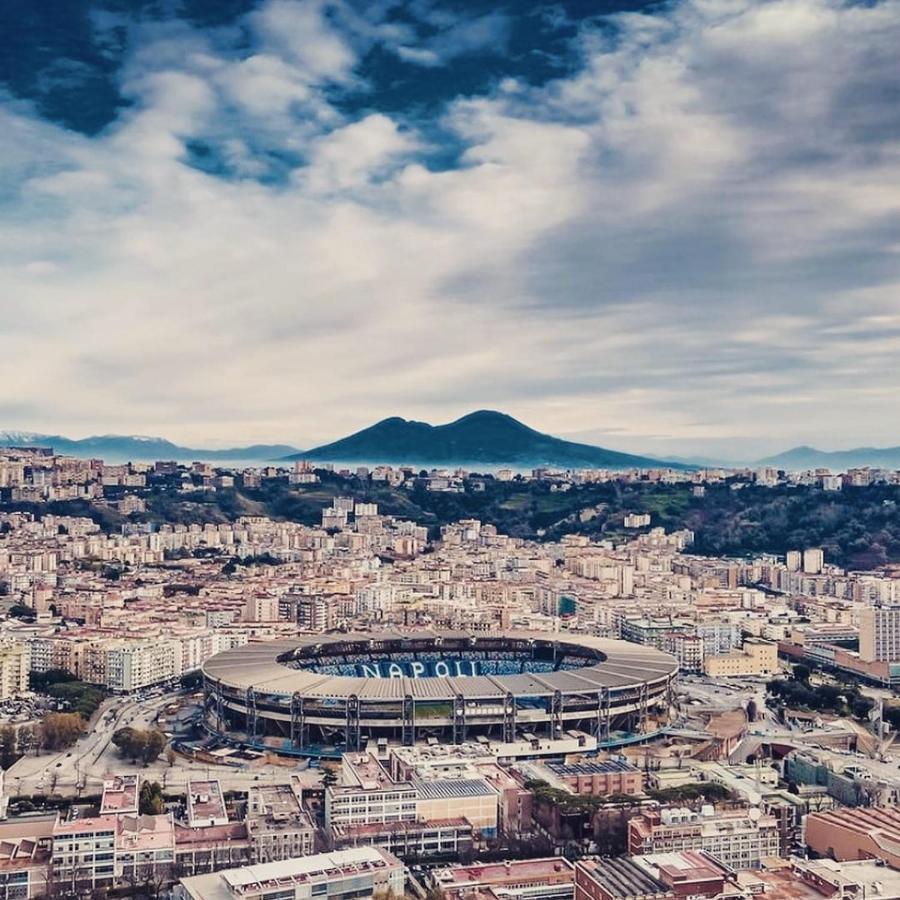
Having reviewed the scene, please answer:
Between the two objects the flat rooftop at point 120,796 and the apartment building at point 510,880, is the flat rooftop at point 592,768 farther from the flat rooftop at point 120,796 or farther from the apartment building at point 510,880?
the flat rooftop at point 120,796

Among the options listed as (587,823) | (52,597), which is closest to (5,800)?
(587,823)

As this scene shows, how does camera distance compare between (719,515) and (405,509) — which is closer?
(719,515)

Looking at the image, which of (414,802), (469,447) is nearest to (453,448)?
(469,447)

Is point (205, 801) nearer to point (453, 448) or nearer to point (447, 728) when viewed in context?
point (447, 728)

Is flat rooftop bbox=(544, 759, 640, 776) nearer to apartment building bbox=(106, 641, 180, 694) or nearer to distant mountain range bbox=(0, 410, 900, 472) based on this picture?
apartment building bbox=(106, 641, 180, 694)

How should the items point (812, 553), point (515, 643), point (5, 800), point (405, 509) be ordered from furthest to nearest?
point (405, 509)
point (812, 553)
point (515, 643)
point (5, 800)

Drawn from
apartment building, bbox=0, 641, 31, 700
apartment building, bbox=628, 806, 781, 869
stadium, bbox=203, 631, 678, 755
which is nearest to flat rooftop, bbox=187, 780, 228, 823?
stadium, bbox=203, 631, 678, 755

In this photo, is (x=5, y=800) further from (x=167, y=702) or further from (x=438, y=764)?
(x=167, y=702)
